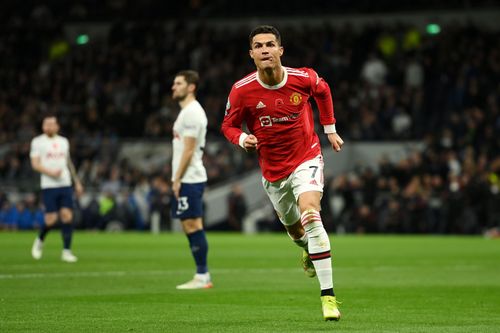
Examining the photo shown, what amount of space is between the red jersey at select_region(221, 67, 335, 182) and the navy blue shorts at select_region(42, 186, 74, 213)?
955 centimetres

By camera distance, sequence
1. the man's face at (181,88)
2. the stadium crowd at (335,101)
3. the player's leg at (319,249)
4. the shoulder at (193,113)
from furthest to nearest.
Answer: the stadium crowd at (335,101) → the man's face at (181,88) → the shoulder at (193,113) → the player's leg at (319,249)

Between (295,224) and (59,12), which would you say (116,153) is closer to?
(59,12)

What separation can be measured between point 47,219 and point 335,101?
1972cm

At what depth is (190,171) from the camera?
46.7 ft

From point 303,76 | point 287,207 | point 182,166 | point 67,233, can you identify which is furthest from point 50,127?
point 303,76

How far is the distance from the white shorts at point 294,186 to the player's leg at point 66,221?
8093 mm

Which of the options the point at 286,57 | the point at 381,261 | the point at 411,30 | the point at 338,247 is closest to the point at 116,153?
the point at 286,57

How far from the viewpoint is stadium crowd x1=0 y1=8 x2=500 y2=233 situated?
1309 inches

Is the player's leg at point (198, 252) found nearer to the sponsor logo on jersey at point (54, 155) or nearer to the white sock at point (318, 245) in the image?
the white sock at point (318, 245)

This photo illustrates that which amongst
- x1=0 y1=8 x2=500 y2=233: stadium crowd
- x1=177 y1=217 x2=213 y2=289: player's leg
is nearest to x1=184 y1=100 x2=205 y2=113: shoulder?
x1=177 y1=217 x2=213 y2=289: player's leg

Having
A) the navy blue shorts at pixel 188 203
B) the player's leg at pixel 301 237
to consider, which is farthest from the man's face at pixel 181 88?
the player's leg at pixel 301 237

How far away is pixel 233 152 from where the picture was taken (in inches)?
1527

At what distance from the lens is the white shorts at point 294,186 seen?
10477 mm

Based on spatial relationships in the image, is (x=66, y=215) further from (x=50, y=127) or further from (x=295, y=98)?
(x=295, y=98)
